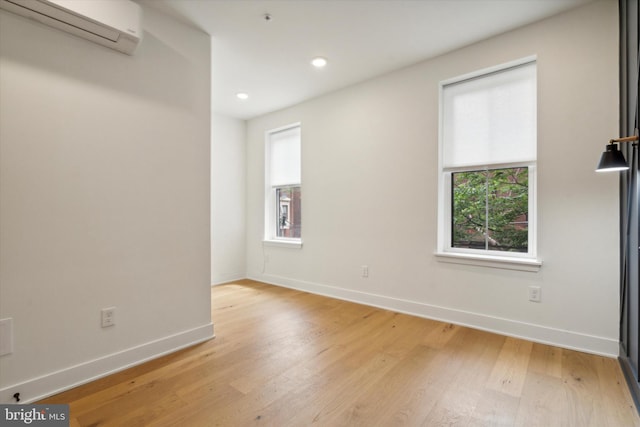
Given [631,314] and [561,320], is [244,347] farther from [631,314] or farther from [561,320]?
[631,314]

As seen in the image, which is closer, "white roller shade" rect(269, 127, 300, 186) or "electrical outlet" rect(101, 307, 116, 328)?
"electrical outlet" rect(101, 307, 116, 328)

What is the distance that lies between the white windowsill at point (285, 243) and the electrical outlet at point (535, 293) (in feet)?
8.72

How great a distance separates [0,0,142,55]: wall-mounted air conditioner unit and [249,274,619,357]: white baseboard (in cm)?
315

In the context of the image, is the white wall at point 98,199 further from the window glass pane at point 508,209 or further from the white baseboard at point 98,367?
the window glass pane at point 508,209

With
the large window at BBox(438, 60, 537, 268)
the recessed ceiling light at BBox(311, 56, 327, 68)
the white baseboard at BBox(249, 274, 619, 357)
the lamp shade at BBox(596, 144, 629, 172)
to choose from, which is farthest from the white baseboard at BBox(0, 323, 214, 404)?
the lamp shade at BBox(596, 144, 629, 172)

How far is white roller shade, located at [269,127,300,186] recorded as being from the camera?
4488mm

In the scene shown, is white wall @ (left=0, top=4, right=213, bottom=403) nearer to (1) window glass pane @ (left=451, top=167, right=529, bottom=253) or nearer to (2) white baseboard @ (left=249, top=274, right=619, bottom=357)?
(2) white baseboard @ (left=249, top=274, right=619, bottom=357)

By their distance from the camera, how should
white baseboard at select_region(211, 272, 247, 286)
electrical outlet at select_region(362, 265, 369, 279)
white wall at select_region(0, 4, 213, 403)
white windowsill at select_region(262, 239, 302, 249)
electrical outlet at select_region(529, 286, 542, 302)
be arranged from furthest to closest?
white baseboard at select_region(211, 272, 247, 286) → white windowsill at select_region(262, 239, 302, 249) → electrical outlet at select_region(362, 265, 369, 279) → electrical outlet at select_region(529, 286, 542, 302) → white wall at select_region(0, 4, 213, 403)

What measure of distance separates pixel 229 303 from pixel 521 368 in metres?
2.88

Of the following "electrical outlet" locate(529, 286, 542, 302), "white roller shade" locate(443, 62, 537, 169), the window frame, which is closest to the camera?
"electrical outlet" locate(529, 286, 542, 302)

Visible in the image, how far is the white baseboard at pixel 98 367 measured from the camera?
1786 millimetres

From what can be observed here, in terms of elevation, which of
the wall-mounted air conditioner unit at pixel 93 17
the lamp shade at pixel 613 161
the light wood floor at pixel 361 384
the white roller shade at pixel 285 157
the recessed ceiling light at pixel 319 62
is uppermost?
the recessed ceiling light at pixel 319 62

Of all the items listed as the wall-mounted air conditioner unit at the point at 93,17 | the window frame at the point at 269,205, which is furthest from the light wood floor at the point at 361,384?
the wall-mounted air conditioner unit at the point at 93,17

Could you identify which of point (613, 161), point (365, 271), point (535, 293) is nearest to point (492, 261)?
point (535, 293)
